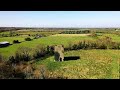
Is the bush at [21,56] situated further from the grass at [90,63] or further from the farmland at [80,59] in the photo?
the grass at [90,63]

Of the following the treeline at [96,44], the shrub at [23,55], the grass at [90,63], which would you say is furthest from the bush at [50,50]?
the shrub at [23,55]

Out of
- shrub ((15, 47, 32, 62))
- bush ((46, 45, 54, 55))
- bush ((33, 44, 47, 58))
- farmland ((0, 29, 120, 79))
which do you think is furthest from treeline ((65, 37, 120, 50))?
shrub ((15, 47, 32, 62))

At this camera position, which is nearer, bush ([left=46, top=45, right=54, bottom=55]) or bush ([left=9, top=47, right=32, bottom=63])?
bush ([left=9, top=47, right=32, bottom=63])

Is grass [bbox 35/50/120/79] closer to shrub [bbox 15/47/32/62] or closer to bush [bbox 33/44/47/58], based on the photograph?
bush [bbox 33/44/47/58]

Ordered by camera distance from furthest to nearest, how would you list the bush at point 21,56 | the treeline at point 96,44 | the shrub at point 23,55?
the treeline at point 96,44 < the shrub at point 23,55 < the bush at point 21,56

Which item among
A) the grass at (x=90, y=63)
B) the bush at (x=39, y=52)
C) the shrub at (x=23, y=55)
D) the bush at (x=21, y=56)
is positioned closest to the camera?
the bush at (x=21, y=56)

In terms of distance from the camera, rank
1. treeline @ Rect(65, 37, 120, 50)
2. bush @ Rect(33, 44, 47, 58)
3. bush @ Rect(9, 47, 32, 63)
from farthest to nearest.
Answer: treeline @ Rect(65, 37, 120, 50) < bush @ Rect(33, 44, 47, 58) < bush @ Rect(9, 47, 32, 63)

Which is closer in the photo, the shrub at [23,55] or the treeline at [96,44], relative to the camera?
the shrub at [23,55]

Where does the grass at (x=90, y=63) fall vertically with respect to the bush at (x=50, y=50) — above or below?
below

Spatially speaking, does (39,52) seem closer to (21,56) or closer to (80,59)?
A: (21,56)

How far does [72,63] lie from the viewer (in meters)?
9.96
